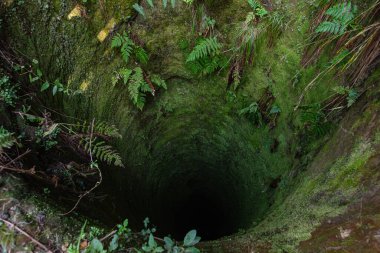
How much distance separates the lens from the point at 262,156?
444 cm

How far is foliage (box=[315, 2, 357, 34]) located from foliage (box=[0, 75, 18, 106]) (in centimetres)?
268

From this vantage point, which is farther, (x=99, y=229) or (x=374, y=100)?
(x=374, y=100)

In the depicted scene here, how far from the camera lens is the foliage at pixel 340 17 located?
2.70 metres

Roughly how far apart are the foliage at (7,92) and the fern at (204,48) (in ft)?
6.12

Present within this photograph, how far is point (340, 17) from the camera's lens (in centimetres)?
274

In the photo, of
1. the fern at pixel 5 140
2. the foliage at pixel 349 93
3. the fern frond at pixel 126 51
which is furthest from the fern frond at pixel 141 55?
the foliage at pixel 349 93

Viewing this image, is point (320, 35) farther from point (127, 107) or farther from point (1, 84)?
point (1, 84)

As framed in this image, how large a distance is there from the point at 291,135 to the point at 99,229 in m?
2.56

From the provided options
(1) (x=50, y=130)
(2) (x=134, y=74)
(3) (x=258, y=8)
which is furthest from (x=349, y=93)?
(1) (x=50, y=130)

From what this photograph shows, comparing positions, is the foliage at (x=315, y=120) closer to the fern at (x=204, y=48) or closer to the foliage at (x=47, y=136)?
the fern at (x=204, y=48)

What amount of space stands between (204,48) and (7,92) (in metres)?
2.04

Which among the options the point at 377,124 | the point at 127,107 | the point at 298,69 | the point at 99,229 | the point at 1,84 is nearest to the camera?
the point at 99,229

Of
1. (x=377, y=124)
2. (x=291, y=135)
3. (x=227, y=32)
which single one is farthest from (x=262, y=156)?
(x=377, y=124)

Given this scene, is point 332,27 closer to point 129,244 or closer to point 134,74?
point 134,74
